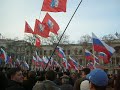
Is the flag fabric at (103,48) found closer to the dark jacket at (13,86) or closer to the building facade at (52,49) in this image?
the dark jacket at (13,86)

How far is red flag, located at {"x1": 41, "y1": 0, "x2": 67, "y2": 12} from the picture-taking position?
14438mm

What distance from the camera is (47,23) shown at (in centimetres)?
1798

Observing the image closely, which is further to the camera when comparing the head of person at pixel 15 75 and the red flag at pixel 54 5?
the red flag at pixel 54 5

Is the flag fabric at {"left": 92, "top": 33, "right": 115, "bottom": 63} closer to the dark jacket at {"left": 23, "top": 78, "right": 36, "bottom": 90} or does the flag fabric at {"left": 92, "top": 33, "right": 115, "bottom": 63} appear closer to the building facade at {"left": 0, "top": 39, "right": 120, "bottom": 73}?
the dark jacket at {"left": 23, "top": 78, "right": 36, "bottom": 90}

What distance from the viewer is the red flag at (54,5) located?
47.4ft

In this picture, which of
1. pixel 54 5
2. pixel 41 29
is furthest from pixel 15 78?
pixel 41 29

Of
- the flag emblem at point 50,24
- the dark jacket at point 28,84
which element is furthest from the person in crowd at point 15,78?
the flag emblem at point 50,24

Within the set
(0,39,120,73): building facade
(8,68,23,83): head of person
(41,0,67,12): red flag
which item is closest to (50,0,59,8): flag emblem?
(41,0,67,12): red flag

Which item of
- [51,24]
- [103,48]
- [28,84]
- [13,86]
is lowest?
[28,84]

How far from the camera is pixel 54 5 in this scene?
14.8 meters

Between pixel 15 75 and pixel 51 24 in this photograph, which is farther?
pixel 51 24

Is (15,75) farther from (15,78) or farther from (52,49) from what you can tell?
(52,49)

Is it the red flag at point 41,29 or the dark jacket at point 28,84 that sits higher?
the red flag at point 41,29

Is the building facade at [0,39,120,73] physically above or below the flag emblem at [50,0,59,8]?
below
